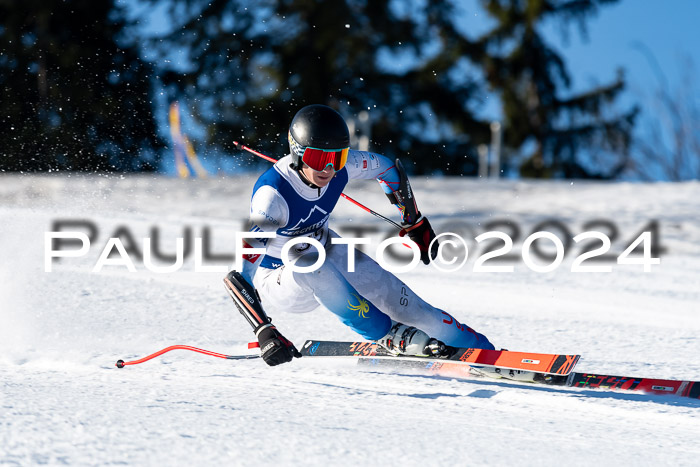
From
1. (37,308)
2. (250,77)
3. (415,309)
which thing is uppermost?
(250,77)

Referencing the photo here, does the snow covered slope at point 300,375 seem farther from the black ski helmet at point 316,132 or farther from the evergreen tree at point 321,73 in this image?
the evergreen tree at point 321,73

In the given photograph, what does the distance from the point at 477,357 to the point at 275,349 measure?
0.96 m

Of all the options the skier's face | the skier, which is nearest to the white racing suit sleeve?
the skier

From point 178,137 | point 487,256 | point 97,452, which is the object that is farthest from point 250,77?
point 97,452

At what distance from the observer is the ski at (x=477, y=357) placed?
3609 mm

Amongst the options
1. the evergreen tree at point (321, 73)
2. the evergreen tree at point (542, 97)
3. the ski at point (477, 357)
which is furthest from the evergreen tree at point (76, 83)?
the ski at point (477, 357)

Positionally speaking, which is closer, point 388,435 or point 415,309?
point 388,435

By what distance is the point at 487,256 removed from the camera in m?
8.24

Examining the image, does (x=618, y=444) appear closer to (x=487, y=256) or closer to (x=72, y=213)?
(x=487, y=256)

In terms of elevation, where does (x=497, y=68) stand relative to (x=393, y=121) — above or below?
above

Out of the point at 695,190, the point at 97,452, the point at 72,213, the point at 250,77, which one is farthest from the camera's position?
the point at 250,77

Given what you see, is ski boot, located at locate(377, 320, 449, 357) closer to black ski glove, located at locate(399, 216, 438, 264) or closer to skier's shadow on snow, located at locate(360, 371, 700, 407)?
skier's shadow on snow, located at locate(360, 371, 700, 407)

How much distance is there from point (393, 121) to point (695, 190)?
1108cm

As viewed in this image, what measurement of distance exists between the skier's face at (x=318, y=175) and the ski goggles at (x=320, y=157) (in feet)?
0.08
